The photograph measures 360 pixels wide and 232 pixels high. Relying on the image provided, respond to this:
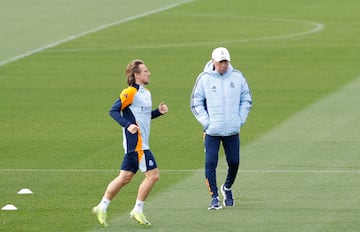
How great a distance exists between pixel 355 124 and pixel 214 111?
328 inches

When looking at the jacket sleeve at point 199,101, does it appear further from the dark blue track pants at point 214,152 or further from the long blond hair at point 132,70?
the long blond hair at point 132,70

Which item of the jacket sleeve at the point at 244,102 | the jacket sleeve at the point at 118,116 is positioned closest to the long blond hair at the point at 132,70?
the jacket sleeve at the point at 118,116

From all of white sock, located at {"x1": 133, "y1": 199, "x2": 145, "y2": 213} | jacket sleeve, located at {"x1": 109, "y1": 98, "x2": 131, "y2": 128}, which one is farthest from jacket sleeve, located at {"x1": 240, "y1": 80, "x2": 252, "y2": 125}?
white sock, located at {"x1": 133, "y1": 199, "x2": 145, "y2": 213}

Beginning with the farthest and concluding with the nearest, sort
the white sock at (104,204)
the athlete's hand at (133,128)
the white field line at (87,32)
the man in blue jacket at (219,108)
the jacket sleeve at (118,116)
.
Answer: the white field line at (87,32)
the man in blue jacket at (219,108)
the white sock at (104,204)
the jacket sleeve at (118,116)
the athlete's hand at (133,128)

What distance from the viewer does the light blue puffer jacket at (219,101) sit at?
1711 centimetres

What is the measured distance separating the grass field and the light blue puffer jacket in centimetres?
108

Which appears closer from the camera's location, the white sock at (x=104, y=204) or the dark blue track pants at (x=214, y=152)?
the white sock at (x=104, y=204)

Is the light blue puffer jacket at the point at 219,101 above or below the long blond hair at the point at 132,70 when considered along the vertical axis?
below

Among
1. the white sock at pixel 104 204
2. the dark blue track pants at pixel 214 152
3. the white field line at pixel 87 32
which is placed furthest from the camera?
the white field line at pixel 87 32

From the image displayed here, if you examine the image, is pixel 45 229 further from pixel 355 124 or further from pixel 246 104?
pixel 355 124

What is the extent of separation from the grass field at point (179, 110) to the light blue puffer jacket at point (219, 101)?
1.08 meters

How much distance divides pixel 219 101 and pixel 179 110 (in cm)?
1020

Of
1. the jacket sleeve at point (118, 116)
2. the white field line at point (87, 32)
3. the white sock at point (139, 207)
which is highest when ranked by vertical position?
the white field line at point (87, 32)

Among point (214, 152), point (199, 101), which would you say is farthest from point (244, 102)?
point (214, 152)
